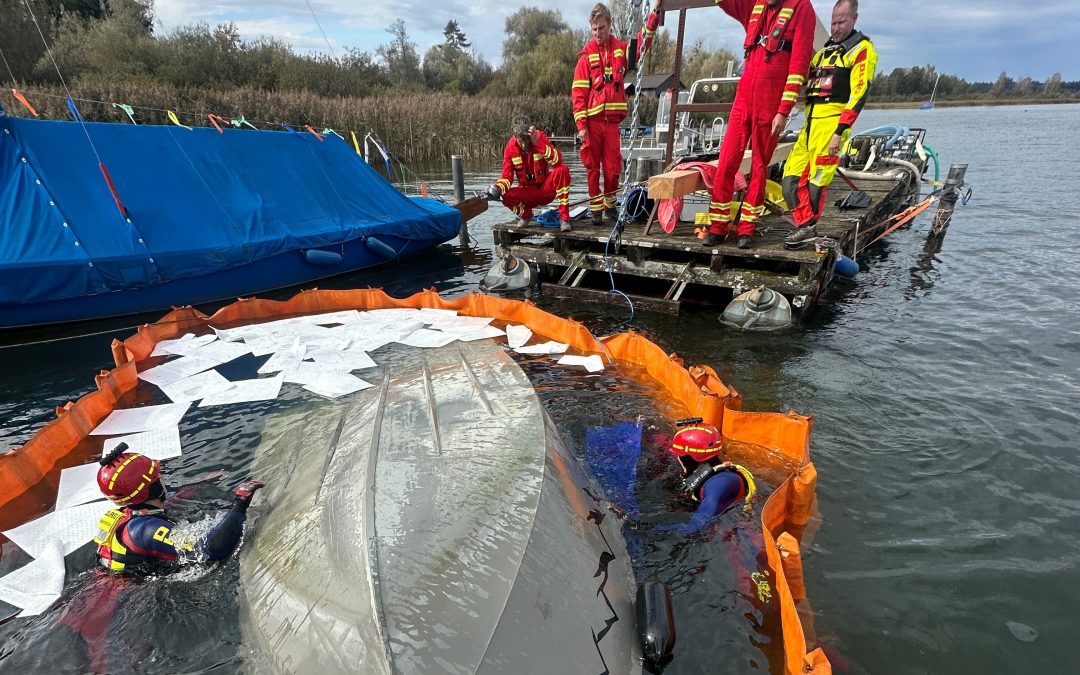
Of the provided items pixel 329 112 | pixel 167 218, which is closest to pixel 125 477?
pixel 167 218

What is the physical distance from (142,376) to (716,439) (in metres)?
5.03

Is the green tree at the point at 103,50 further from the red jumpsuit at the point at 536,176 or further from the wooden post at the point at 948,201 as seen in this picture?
the wooden post at the point at 948,201

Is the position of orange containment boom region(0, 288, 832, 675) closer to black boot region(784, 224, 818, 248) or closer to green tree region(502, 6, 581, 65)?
black boot region(784, 224, 818, 248)

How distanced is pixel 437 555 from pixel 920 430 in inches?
165

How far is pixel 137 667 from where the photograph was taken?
237 cm

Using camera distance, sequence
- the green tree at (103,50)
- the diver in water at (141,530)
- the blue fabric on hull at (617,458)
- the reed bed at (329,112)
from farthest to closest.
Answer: the green tree at (103,50) < the reed bed at (329,112) < the blue fabric on hull at (617,458) < the diver in water at (141,530)

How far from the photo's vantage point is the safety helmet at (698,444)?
10.5ft

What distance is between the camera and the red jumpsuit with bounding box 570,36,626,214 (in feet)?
21.4

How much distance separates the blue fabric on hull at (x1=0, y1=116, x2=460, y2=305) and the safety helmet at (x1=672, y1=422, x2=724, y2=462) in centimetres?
667

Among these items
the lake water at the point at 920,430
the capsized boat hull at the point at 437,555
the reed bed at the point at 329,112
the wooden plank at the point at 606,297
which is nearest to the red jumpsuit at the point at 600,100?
the wooden plank at the point at 606,297

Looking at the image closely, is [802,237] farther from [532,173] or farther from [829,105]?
[532,173]

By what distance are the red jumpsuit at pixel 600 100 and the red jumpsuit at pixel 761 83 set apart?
1323 millimetres

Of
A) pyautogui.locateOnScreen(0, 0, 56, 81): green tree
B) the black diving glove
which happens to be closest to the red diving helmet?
the black diving glove

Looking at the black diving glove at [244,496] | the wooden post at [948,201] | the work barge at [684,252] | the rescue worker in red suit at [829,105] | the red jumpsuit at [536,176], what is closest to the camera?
the black diving glove at [244,496]
